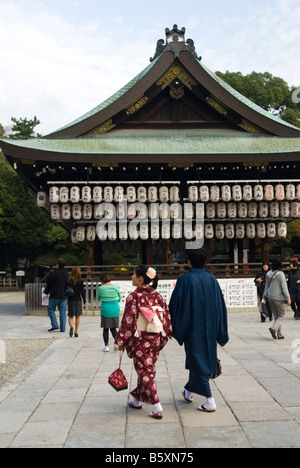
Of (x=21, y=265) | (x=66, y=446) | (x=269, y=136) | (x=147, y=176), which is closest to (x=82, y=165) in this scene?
(x=147, y=176)

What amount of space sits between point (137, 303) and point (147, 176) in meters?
13.3

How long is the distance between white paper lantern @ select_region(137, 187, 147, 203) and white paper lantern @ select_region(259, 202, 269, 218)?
172 inches

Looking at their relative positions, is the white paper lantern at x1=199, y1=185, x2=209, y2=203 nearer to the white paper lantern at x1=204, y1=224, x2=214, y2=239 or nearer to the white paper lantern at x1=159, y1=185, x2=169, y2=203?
the white paper lantern at x1=204, y1=224, x2=214, y2=239

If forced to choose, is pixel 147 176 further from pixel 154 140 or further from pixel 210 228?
pixel 210 228

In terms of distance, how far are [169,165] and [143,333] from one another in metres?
12.0

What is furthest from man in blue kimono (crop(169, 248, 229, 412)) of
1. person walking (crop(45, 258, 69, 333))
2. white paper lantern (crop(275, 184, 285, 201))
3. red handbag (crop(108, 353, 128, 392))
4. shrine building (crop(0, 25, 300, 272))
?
white paper lantern (crop(275, 184, 285, 201))

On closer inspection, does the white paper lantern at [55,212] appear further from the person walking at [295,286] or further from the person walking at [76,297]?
the person walking at [295,286]

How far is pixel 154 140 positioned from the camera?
59.2 ft

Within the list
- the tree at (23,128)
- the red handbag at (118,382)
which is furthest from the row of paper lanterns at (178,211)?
the tree at (23,128)

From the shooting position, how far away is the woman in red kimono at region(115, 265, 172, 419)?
5.18 m

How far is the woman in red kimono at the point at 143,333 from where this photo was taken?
204 inches

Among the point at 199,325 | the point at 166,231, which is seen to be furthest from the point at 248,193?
the point at 199,325

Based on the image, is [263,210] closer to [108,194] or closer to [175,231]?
[175,231]

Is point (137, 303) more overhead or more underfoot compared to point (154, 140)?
more underfoot
